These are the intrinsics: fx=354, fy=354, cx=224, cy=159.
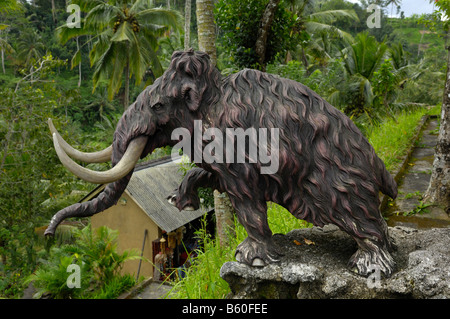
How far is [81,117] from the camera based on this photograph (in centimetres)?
2697

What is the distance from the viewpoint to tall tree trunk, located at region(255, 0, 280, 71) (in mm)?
4273

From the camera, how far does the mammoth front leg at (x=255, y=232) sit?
1.90m

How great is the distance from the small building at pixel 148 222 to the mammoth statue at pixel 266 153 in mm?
5406

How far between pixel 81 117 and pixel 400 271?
91.9ft

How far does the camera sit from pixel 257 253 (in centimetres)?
192

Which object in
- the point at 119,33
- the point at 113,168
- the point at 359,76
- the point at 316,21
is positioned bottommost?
the point at 113,168

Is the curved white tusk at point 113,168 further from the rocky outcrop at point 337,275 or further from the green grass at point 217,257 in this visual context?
the green grass at point 217,257

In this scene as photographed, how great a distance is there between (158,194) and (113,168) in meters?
6.40

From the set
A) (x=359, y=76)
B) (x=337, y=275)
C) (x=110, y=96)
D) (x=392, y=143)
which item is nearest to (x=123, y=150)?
(x=337, y=275)

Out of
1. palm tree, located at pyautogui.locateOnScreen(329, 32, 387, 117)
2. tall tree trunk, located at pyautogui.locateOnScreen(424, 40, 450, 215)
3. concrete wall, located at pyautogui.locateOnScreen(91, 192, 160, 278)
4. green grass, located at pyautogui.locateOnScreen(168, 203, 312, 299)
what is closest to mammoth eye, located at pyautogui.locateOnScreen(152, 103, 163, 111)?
green grass, located at pyautogui.locateOnScreen(168, 203, 312, 299)

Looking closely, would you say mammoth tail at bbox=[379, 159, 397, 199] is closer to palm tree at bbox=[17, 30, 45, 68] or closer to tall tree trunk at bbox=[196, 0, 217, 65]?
tall tree trunk at bbox=[196, 0, 217, 65]

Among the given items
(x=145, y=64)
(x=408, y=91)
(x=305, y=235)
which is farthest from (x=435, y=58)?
(x=305, y=235)

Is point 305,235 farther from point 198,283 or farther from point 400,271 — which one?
point 198,283

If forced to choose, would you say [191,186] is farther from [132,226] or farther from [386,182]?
[132,226]
